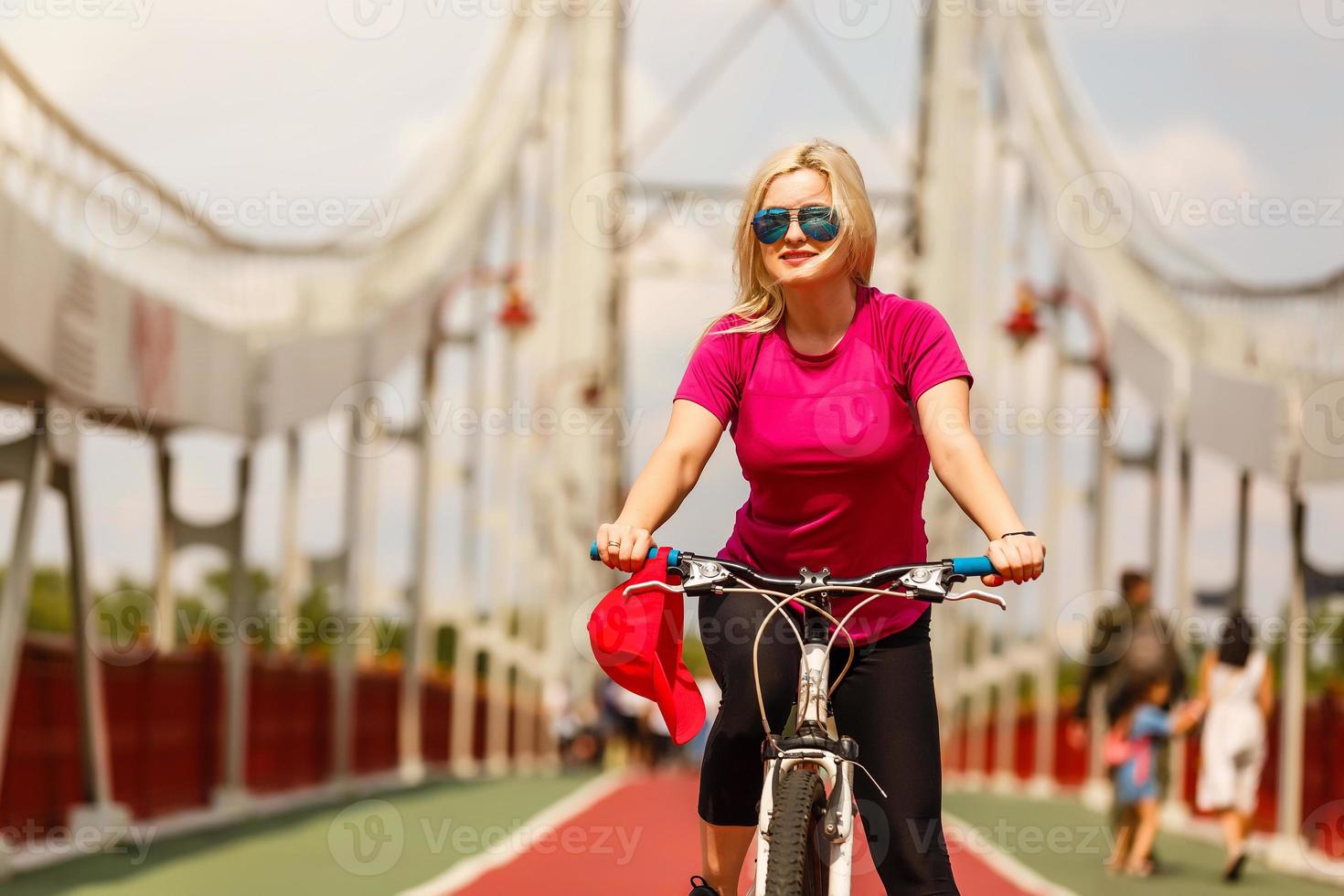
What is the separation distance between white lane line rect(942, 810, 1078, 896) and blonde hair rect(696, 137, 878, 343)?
16.4 feet

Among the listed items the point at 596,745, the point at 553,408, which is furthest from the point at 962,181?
the point at 596,745

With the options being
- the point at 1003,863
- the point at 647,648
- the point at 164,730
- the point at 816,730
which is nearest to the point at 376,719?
the point at 164,730

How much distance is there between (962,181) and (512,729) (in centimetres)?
978

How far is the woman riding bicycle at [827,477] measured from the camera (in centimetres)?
351

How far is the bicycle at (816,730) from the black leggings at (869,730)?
5 centimetres

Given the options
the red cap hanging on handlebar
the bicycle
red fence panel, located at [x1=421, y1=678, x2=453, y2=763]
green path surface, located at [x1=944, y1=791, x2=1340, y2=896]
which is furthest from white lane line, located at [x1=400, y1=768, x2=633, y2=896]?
the bicycle

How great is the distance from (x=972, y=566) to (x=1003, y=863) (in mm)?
7203

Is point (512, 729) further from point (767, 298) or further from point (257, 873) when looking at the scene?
point (767, 298)

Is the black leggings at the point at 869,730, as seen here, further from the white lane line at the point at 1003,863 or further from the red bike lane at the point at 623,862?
the white lane line at the point at 1003,863

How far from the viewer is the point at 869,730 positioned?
350cm

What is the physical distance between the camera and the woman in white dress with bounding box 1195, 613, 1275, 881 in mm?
10508

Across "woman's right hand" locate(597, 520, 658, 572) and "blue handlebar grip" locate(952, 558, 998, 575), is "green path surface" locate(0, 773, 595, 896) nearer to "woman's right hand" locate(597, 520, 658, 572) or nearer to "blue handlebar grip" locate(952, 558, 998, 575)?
"woman's right hand" locate(597, 520, 658, 572)

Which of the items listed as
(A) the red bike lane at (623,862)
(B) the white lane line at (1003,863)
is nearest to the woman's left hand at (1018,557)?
(A) the red bike lane at (623,862)

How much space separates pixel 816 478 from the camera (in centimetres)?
356
